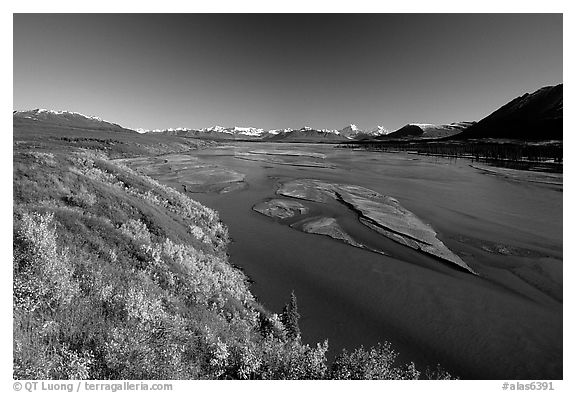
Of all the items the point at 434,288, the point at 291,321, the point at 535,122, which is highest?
the point at 535,122

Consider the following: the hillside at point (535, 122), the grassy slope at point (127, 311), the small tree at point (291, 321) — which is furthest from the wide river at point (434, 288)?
the hillside at point (535, 122)

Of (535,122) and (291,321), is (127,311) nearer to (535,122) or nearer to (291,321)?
(291,321)

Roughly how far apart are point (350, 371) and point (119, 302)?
5.52 meters

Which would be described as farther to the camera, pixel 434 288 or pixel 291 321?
pixel 434 288

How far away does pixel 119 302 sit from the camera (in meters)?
6.45

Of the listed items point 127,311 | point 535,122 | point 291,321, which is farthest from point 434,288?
point 535,122

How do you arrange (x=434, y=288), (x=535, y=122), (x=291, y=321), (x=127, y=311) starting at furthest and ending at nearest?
(x=535, y=122), (x=434, y=288), (x=291, y=321), (x=127, y=311)

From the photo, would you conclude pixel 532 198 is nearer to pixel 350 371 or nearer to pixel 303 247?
pixel 303 247

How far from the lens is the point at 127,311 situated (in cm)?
629

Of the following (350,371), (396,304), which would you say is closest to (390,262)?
(396,304)

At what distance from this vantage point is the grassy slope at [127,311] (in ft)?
17.4

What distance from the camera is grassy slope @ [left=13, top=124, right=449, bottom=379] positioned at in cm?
530

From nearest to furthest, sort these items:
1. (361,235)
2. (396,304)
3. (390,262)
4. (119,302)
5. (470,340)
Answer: (119,302) < (470,340) < (396,304) < (390,262) < (361,235)

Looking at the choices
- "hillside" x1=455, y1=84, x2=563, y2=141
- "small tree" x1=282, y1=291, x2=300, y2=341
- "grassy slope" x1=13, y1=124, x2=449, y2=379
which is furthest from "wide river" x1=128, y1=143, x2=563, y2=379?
"hillside" x1=455, y1=84, x2=563, y2=141
